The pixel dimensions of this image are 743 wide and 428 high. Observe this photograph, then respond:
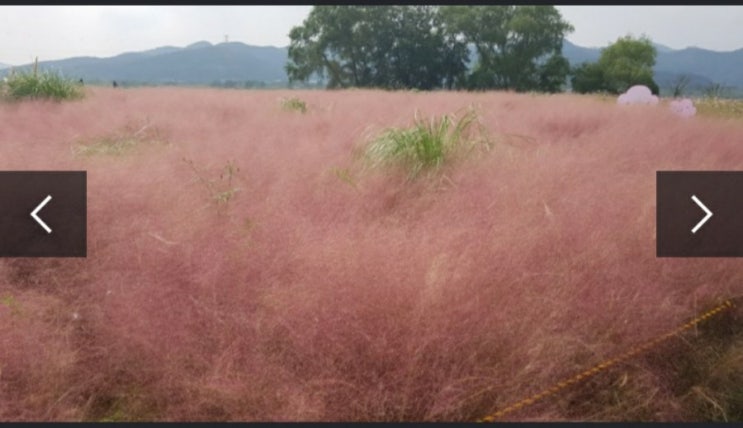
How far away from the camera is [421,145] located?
4.53 metres

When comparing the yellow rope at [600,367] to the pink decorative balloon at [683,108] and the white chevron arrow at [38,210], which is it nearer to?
the white chevron arrow at [38,210]

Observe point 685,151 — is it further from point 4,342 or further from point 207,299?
point 4,342

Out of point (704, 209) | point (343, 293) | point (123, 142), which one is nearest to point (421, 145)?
point (704, 209)

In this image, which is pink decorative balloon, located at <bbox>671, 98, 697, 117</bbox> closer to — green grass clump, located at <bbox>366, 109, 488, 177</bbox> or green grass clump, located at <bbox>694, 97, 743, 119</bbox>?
green grass clump, located at <bbox>694, 97, 743, 119</bbox>

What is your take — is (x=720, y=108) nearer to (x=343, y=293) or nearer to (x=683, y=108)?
(x=683, y=108)

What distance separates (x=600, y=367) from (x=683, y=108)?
228 inches

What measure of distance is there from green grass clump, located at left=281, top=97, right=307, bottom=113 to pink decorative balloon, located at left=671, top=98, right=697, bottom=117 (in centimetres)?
459

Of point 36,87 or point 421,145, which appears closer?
point 421,145

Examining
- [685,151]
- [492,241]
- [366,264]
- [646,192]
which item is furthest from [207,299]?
[685,151]

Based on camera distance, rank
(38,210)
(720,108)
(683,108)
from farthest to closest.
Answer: (720,108)
(683,108)
(38,210)

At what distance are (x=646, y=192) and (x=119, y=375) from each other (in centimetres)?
311

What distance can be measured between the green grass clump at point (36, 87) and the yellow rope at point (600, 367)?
29.4 feet

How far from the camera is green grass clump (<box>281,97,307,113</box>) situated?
8.37 m

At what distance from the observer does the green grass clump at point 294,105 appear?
8370 millimetres
